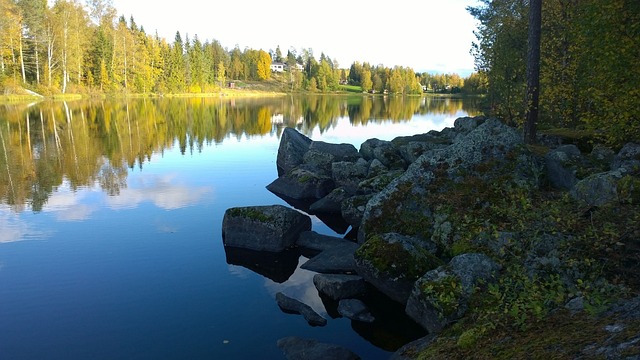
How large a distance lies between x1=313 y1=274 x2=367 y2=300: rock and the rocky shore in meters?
0.03

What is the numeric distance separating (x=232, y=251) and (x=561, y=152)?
12616 millimetres

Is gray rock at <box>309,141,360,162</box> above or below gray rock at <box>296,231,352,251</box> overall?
above

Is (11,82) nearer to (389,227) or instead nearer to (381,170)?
(381,170)

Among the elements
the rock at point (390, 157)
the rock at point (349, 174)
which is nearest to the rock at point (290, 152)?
the rock at point (349, 174)

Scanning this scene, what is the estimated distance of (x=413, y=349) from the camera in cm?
812

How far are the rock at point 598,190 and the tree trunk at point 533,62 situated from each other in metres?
8.96

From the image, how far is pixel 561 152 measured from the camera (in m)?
15.5

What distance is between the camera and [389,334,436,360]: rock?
7897 millimetres

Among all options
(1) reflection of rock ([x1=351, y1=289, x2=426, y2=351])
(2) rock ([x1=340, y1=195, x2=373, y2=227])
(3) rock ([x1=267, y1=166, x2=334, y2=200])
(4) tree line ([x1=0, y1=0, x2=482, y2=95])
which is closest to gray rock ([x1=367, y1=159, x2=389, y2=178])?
(3) rock ([x1=267, y1=166, x2=334, y2=200])

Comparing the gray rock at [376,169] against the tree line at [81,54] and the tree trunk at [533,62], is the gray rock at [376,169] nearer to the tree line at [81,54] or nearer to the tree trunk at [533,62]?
the tree trunk at [533,62]

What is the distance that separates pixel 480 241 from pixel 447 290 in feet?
9.86

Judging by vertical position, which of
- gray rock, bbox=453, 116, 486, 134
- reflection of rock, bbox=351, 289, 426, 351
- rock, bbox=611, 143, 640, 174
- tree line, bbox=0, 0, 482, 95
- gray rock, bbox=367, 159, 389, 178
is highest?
tree line, bbox=0, 0, 482, 95

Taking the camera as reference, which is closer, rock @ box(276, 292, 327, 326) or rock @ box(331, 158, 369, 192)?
rock @ box(276, 292, 327, 326)

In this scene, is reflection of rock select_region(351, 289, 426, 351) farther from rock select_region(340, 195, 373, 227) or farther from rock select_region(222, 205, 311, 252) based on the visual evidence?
rock select_region(340, 195, 373, 227)
